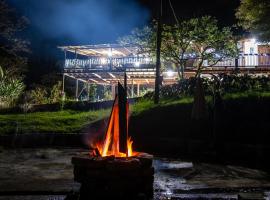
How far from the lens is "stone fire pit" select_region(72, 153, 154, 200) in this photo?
5.37m

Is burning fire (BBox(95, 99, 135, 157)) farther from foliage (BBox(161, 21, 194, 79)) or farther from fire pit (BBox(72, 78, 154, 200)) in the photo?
foliage (BBox(161, 21, 194, 79))

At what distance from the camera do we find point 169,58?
2206cm

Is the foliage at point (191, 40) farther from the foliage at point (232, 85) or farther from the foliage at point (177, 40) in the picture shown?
the foliage at point (232, 85)

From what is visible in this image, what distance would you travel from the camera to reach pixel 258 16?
16.5 meters

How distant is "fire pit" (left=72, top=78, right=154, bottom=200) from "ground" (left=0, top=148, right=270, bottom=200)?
56cm

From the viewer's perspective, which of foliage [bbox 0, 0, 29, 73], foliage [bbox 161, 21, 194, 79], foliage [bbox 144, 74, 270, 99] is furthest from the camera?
foliage [bbox 0, 0, 29, 73]

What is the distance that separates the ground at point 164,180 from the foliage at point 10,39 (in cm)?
1994

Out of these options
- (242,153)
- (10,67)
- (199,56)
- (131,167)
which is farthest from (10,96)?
(131,167)

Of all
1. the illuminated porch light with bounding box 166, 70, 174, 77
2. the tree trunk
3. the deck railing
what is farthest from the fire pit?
the illuminated porch light with bounding box 166, 70, 174, 77

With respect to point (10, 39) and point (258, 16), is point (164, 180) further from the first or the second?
point (10, 39)

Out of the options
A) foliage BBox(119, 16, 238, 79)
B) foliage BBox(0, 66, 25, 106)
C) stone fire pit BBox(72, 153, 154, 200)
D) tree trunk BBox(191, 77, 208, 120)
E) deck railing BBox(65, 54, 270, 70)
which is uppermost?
foliage BBox(119, 16, 238, 79)

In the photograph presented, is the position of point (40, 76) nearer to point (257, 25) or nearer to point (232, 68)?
point (232, 68)

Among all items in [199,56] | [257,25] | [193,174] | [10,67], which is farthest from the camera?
[10,67]

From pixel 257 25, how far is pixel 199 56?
663 centimetres
